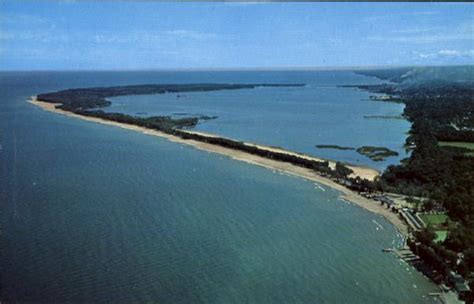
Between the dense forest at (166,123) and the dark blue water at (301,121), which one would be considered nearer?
the dense forest at (166,123)

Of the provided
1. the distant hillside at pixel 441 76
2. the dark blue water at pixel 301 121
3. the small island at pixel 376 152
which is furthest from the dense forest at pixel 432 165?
the distant hillside at pixel 441 76

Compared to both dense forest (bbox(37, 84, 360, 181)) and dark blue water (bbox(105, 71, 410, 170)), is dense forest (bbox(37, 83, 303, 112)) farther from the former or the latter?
dark blue water (bbox(105, 71, 410, 170))

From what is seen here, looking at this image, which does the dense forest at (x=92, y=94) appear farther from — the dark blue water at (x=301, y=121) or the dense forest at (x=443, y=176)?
the dense forest at (x=443, y=176)

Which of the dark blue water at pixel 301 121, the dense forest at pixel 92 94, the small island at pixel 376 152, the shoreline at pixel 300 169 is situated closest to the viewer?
the shoreline at pixel 300 169

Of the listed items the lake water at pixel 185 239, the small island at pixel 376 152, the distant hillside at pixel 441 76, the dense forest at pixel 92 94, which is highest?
the distant hillside at pixel 441 76

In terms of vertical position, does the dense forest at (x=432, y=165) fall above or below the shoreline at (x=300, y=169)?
above

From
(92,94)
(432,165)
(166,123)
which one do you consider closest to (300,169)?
(432,165)

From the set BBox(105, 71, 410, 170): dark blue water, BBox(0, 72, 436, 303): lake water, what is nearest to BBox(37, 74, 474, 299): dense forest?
BBox(0, 72, 436, 303): lake water
